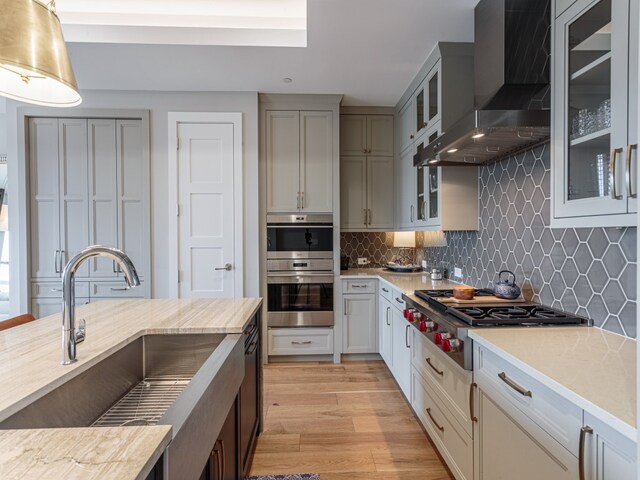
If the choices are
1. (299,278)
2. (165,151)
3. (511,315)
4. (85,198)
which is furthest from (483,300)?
(85,198)

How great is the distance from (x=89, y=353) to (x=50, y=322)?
66cm

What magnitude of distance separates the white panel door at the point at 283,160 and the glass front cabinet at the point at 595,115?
2349mm

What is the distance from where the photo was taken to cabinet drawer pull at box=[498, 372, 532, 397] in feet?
3.46

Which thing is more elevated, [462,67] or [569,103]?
[462,67]

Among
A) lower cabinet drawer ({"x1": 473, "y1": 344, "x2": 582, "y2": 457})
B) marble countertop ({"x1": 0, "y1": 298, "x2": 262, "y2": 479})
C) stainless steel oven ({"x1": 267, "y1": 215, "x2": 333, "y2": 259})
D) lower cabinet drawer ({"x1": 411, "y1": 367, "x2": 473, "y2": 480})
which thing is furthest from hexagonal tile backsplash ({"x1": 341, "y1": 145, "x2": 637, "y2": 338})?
marble countertop ({"x1": 0, "y1": 298, "x2": 262, "y2": 479})

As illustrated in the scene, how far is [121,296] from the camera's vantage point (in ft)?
10.7

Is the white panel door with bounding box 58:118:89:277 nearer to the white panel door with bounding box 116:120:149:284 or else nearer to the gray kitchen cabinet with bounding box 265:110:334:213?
the white panel door with bounding box 116:120:149:284

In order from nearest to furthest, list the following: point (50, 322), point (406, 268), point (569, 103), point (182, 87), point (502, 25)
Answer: point (569, 103)
point (50, 322)
point (502, 25)
point (182, 87)
point (406, 268)

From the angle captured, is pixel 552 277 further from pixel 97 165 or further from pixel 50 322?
pixel 97 165

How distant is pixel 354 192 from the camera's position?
144 inches

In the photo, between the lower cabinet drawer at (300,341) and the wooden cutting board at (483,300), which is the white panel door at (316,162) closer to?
the lower cabinet drawer at (300,341)

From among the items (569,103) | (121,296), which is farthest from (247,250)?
(569,103)

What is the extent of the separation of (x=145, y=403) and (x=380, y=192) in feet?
9.69

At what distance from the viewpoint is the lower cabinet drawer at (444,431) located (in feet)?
4.89
